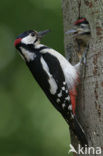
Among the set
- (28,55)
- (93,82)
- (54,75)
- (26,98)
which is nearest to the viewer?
(93,82)

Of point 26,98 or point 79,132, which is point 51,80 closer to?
point 79,132

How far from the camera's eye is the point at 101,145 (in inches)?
167

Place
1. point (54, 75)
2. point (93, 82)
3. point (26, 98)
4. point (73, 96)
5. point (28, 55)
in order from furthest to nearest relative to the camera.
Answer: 1. point (26, 98)
2. point (28, 55)
3. point (54, 75)
4. point (73, 96)
5. point (93, 82)

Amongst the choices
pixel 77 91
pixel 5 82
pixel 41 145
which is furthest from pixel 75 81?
pixel 5 82

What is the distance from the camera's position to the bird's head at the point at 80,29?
15.2 feet

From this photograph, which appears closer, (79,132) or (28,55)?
(79,132)

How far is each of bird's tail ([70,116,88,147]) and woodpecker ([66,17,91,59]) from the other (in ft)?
2.20

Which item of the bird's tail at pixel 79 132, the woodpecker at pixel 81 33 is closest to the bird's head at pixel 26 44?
the woodpecker at pixel 81 33

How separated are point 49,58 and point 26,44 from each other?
0.28 m

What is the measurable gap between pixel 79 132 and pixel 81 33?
3.19 ft

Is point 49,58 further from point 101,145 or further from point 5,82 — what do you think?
point 5,82

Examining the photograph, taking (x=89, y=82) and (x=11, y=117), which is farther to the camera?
(x=11, y=117)

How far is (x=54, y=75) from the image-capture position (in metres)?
4.73

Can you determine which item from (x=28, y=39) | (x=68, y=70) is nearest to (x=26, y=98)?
(x=28, y=39)
